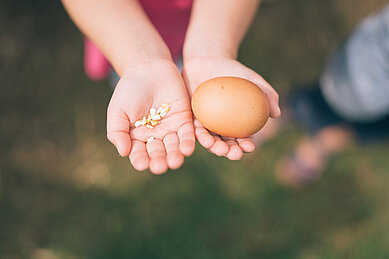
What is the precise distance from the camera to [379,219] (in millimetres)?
2082

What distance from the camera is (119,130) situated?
110cm

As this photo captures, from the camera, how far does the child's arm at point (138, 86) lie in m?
1.09

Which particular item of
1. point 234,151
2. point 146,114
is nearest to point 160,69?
point 146,114

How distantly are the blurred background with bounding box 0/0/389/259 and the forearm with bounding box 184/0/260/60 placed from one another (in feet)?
3.10

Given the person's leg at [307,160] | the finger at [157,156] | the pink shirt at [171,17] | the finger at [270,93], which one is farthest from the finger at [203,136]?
the person's leg at [307,160]

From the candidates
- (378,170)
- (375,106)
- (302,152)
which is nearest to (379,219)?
(378,170)

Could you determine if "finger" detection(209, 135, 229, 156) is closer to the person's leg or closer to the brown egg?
the brown egg

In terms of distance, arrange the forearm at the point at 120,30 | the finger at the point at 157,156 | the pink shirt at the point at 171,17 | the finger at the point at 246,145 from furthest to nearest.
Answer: the pink shirt at the point at 171,17
the forearm at the point at 120,30
the finger at the point at 246,145
the finger at the point at 157,156

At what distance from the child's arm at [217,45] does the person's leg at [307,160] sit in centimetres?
83

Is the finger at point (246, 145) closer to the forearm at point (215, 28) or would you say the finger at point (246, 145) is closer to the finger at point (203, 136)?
the finger at point (203, 136)

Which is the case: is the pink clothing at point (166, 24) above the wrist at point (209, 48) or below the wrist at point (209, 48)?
below

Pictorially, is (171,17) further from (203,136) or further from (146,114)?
(203,136)

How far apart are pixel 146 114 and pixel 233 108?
Result: 0.29 meters

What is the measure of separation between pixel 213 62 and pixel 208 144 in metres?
0.32
